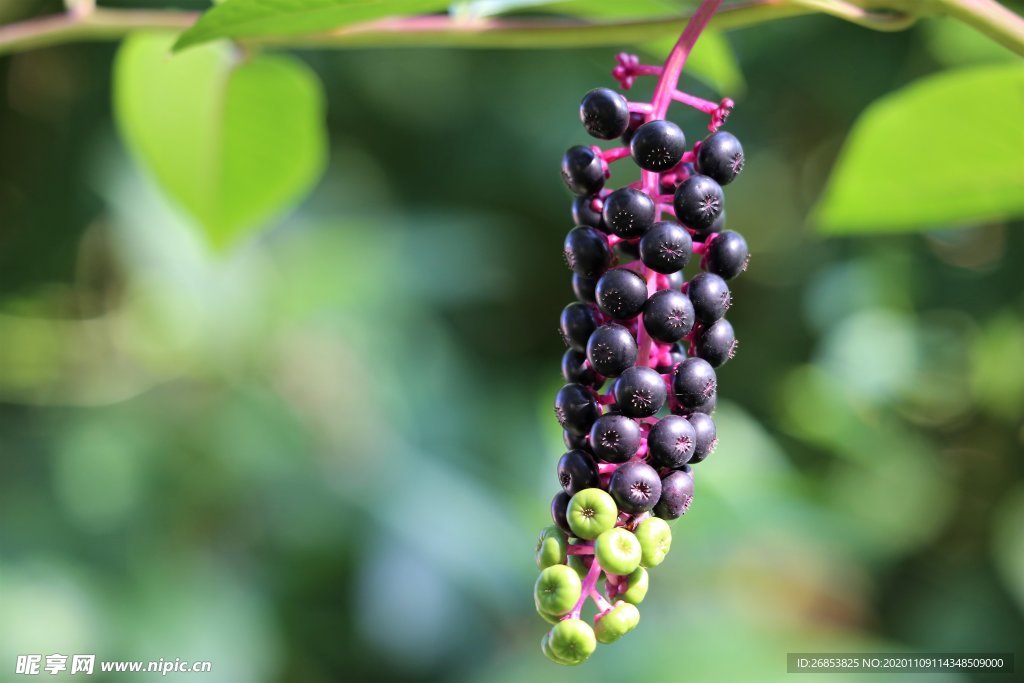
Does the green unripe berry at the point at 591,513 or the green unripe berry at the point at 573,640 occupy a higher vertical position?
the green unripe berry at the point at 591,513

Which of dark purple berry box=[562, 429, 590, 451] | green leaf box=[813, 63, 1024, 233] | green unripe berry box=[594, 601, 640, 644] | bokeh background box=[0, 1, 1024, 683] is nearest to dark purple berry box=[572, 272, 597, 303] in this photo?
dark purple berry box=[562, 429, 590, 451]

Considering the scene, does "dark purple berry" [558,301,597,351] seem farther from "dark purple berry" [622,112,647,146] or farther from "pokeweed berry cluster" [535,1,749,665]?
"dark purple berry" [622,112,647,146]

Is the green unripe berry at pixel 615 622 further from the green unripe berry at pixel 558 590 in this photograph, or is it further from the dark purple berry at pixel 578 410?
the dark purple berry at pixel 578 410

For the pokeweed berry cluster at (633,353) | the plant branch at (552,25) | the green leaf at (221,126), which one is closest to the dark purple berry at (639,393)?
the pokeweed berry cluster at (633,353)

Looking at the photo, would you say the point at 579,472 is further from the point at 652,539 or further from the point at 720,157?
the point at 720,157

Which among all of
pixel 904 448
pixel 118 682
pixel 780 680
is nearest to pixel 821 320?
pixel 904 448

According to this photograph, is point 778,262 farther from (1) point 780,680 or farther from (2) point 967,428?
(1) point 780,680
